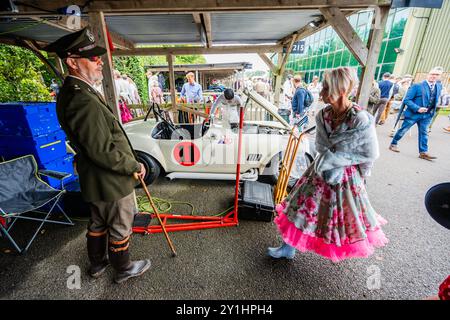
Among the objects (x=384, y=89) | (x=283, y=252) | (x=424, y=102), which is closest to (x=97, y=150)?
(x=283, y=252)

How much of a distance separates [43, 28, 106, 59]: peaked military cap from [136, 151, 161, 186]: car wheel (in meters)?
2.19

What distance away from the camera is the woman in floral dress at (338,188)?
1.50 meters

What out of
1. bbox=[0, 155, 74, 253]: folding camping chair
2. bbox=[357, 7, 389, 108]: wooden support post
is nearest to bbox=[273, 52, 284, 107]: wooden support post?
bbox=[357, 7, 389, 108]: wooden support post

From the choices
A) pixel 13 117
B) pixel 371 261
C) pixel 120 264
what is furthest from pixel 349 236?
pixel 13 117

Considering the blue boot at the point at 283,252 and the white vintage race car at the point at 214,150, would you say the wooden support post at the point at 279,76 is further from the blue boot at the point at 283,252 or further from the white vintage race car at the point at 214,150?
the blue boot at the point at 283,252

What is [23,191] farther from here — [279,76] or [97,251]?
[279,76]

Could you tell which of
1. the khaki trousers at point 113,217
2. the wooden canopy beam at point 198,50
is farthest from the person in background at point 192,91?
the khaki trousers at point 113,217

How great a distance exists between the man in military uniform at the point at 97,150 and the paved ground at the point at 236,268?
39 centimetres

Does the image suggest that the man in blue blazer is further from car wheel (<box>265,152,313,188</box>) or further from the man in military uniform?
the man in military uniform

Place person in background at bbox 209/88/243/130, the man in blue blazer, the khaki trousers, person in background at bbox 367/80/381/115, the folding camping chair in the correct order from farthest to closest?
person in background at bbox 367/80/381/115
the man in blue blazer
person in background at bbox 209/88/243/130
the folding camping chair
the khaki trousers

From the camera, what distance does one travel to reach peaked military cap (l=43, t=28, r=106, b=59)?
4.66 feet

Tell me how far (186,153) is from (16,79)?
4.16 metres

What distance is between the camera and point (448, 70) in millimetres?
12344
